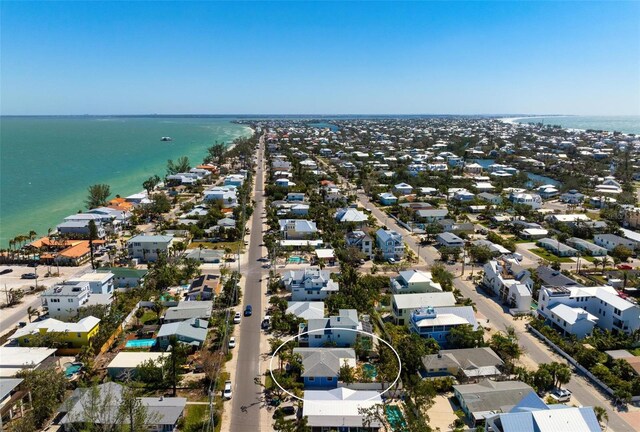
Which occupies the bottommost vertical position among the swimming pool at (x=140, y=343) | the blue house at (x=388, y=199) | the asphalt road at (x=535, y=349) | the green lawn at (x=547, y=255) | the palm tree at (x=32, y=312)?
the asphalt road at (x=535, y=349)

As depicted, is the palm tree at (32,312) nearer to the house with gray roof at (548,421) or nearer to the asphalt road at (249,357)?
the asphalt road at (249,357)

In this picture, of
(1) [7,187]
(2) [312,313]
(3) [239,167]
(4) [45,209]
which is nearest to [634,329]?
(2) [312,313]

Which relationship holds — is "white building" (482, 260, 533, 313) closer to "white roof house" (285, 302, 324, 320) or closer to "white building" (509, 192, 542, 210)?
"white roof house" (285, 302, 324, 320)

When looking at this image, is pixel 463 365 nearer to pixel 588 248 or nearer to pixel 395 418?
pixel 395 418

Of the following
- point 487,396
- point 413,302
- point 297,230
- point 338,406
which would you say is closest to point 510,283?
point 413,302

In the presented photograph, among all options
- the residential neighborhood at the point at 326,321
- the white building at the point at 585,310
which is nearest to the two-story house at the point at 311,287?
the residential neighborhood at the point at 326,321

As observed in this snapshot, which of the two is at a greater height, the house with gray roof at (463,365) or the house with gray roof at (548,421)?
the house with gray roof at (548,421)

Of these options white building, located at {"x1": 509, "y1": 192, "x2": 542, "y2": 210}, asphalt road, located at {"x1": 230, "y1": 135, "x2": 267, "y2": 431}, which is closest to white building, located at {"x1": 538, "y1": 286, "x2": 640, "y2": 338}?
asphalt road, located at {"x1": 230, "y1": 135, "x2": 267, "y2": 431}
